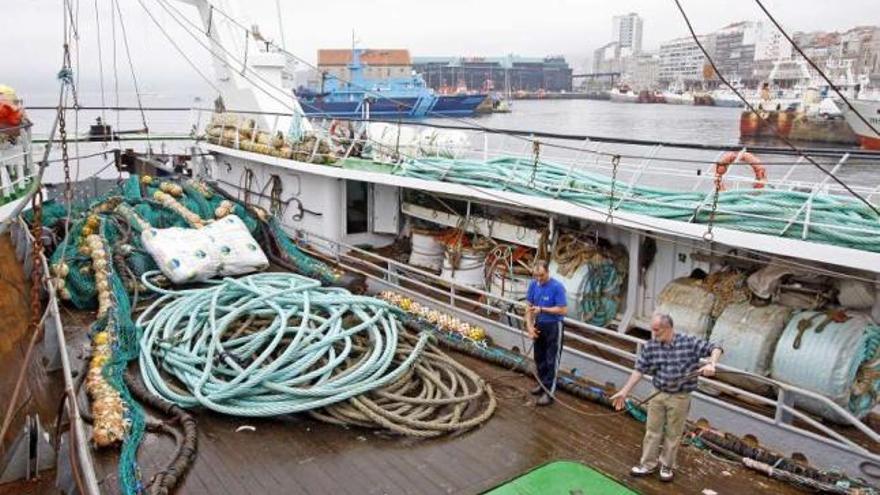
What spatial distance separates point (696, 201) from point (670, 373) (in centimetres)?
304

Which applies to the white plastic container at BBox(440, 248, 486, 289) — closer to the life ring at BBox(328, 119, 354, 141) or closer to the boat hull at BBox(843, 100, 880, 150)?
the life ring at BBox(328, 119, 354, 141)

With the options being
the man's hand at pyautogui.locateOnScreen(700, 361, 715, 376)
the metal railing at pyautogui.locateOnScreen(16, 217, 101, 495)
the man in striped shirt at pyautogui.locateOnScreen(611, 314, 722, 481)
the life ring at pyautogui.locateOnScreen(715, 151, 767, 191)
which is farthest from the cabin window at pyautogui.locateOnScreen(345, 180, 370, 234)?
the man's hand at pyautogui.locateOnScreen(700, 361, 715, 376)

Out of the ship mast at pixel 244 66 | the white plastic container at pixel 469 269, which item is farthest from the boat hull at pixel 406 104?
the white plastic container at pixel 469 269

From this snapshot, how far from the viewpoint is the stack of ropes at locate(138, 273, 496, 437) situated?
19.4ft

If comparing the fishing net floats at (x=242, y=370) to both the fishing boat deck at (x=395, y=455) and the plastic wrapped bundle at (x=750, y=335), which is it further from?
the plastic wrapped bundle at (x=750, y=335)

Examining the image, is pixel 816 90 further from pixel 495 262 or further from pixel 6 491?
pixel 6 491

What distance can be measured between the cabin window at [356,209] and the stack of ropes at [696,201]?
82.0 inches

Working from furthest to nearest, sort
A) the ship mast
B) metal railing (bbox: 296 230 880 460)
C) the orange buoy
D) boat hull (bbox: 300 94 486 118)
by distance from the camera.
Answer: boat hull (bbox: 300 94 486 118) → the ship mast → the orange buoy → metal railing (bbox: 296 230 880 460)

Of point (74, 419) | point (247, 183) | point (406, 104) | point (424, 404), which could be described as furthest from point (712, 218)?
point (406, 104)

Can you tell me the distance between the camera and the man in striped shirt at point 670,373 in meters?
4.76

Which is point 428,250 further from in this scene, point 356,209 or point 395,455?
point 395,455

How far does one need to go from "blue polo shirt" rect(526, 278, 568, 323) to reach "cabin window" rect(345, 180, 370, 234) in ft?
19.6

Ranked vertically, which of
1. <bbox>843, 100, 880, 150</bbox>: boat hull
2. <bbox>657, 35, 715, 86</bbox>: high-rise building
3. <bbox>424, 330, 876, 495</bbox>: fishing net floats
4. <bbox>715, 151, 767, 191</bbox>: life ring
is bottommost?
<bbox>424, 330, 876, 495</bbox>: fishing net floats

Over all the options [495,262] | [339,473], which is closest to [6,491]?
[339,473]
